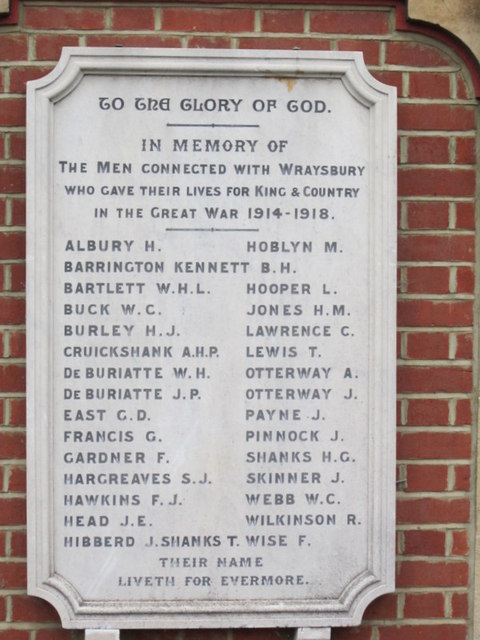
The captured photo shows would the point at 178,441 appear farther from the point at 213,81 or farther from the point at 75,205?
the point at 213,81

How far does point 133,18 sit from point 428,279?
1.22 metres

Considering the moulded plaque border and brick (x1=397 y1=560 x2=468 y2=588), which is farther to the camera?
brick (x1=397 y1=560 x2=468 y2=588)

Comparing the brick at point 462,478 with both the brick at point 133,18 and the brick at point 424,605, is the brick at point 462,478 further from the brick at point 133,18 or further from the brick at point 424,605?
the brick at point 133,18

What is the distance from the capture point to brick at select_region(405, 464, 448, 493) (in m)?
2.90

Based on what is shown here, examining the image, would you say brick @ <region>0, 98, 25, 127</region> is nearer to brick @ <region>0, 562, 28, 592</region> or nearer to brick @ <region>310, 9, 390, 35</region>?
brick @ <region>310, 9, 390, 35</region>

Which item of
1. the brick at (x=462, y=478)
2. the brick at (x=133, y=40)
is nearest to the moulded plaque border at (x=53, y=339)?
the brick at (x=133, y=40)

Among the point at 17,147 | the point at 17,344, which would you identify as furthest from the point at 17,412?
the point at 17,147

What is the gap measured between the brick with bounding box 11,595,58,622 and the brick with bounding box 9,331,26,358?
2.46 ft

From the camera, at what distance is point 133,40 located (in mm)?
2846

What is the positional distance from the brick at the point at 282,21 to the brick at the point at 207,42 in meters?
0.14

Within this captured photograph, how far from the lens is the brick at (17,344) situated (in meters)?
2.84

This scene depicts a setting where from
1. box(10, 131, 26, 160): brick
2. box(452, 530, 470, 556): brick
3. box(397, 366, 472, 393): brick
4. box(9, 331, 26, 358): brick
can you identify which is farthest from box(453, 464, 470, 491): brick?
box(10, 131, 26, 160): brick

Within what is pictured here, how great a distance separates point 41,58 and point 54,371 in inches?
37.9

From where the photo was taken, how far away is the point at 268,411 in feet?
9.22
